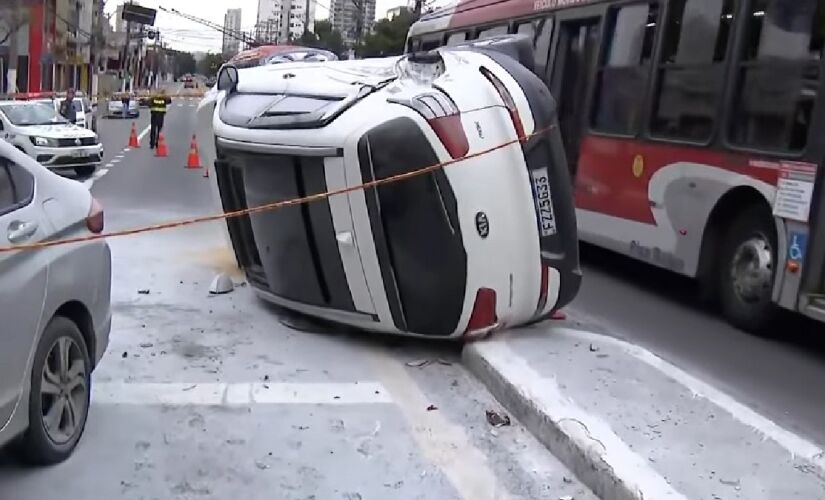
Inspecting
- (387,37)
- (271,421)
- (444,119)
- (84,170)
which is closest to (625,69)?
(444,119)

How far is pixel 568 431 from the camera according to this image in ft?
16.6

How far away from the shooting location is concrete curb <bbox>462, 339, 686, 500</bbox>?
446cm

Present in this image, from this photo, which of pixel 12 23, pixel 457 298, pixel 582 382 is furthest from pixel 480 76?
pixel 12 23

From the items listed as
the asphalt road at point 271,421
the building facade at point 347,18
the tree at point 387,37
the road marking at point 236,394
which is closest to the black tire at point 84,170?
the asphalt road at point 271,421

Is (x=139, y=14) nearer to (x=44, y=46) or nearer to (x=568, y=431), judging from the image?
(x=44, y=46)

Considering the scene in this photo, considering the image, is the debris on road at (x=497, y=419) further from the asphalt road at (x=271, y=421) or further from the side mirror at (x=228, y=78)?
the side mirror at (x=228, y=78)

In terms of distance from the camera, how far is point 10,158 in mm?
4820

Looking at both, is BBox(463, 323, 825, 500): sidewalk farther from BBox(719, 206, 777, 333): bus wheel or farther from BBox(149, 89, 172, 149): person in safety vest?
BBox(149, 89, 172, 149): person in safety vest

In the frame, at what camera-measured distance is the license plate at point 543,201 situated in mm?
6918

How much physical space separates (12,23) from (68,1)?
32.9 meters

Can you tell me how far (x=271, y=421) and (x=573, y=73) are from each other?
718cm

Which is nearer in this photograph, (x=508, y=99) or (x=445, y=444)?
(x=445, y=444)

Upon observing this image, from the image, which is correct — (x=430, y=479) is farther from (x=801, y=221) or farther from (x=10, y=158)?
(x=801, y=221)

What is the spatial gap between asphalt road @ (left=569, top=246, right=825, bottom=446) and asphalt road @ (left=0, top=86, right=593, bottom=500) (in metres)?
1.73
